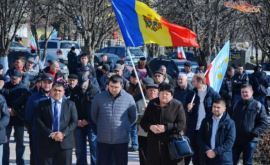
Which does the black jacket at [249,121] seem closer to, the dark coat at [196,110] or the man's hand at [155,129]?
the dark coat at [196,110]

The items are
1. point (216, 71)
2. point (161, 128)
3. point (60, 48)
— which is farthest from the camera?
point (60, 48)

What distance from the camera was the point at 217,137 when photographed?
24.4 ft

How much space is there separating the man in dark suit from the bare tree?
976 centimetres

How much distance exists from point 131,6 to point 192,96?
6.72ft

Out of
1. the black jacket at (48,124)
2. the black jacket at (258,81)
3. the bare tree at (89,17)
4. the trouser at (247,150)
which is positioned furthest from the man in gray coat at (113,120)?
the bare tree at (89,17)

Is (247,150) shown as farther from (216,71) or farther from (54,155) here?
(54,155)

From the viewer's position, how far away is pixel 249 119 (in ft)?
27.0

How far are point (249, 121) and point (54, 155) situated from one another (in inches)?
122

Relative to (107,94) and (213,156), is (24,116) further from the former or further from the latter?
(213,156)

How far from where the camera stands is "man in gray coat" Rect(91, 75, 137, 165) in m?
7.68

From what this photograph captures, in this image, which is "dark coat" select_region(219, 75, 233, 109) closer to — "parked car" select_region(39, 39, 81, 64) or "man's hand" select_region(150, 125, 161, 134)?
"man's hand" select_region(150, 125, 161, 134)

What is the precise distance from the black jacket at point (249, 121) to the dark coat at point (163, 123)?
1.37m

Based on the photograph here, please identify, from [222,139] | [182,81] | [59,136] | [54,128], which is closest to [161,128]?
[222,139]

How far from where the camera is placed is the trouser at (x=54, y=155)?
7.53 meters
